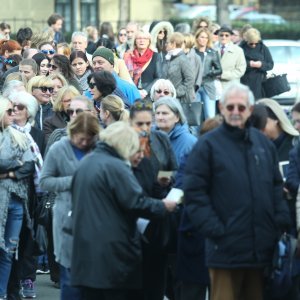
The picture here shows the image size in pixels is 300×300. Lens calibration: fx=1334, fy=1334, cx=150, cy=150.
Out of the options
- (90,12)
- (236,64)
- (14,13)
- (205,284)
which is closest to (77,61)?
(236,64)

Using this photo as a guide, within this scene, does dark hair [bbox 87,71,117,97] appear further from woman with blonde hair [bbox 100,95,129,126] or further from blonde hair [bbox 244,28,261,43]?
blonde hair [bbox 244,28,261,43]

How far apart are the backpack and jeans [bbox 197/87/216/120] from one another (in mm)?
10876

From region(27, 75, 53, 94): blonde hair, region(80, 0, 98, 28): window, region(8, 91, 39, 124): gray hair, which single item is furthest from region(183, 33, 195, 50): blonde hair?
region(80, 0, 98, 28): window

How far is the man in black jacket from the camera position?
28.9ft

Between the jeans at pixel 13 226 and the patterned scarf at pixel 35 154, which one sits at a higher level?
the patterned scarf at pixel 35 154

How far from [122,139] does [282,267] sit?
1.40 m

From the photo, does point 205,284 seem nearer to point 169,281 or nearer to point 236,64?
point 169,281

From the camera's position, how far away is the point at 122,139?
9.00 metres

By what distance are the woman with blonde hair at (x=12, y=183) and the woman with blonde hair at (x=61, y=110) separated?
847 mm

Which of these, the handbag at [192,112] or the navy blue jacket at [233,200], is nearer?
the navy blue jacket at [233,200]

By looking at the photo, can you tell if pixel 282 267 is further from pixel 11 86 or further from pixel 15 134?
pixel 11 86

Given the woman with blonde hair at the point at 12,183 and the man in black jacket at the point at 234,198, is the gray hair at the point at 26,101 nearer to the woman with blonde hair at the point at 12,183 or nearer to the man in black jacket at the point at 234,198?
the woman with blonde hair at the point at 12,183

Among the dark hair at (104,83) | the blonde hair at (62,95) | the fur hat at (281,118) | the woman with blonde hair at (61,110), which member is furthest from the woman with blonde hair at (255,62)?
the fur hat at (281,118)

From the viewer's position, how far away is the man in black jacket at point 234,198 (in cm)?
880
